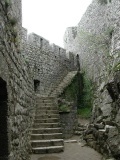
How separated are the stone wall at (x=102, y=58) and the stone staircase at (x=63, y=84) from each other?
3.59 ft

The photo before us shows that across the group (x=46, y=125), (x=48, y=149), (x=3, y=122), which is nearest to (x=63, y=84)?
(x=46, y=125)

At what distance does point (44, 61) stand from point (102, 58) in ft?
10.6

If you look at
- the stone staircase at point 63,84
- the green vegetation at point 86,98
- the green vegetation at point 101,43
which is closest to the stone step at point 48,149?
the green vegetation at point 101,43

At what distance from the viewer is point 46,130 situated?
25.7 feet

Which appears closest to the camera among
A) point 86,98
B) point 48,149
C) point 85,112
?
point 48,149

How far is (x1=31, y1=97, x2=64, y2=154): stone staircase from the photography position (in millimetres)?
6827

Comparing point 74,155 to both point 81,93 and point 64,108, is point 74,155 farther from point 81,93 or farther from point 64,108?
point 81,93

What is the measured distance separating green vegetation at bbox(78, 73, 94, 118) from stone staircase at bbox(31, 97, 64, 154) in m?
4.23

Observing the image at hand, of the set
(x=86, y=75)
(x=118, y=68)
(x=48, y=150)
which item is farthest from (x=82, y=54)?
(x=48, y=150)

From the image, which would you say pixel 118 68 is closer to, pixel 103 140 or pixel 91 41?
pixel 103 140

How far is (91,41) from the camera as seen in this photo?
1416 cm

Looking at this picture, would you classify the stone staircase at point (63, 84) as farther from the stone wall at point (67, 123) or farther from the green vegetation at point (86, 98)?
the stone wall at point (67, 123)

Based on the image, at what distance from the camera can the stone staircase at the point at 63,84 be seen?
12.6m

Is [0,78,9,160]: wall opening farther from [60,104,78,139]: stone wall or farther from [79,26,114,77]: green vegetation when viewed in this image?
[79,26,114,77]: green vegetation
